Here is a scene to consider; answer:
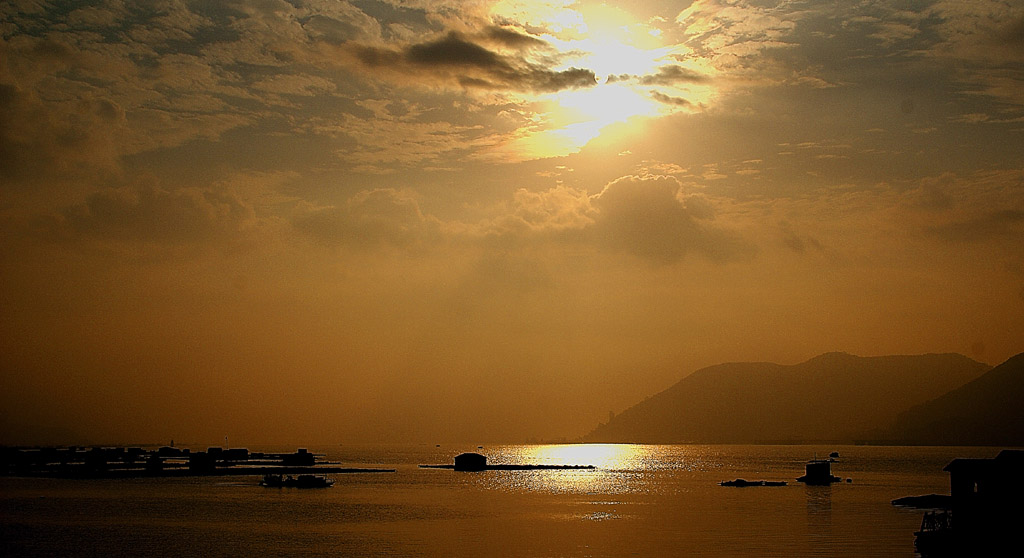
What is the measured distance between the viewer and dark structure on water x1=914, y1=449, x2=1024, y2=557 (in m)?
50.3

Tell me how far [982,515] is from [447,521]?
4604 cm

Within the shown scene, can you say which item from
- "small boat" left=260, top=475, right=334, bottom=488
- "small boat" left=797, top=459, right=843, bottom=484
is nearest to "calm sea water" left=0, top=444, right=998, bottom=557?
"small boat" left=797, top=459, right=843, bottom=484

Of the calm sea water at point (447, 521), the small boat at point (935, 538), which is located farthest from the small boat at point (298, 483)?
the small boat at point (935, 538)

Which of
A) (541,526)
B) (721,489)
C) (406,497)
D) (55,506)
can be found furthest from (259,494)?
(721,489)

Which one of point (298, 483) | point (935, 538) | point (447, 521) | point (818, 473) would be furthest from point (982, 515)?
point (298, 483)

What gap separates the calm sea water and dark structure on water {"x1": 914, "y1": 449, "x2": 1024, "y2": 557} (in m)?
5.74

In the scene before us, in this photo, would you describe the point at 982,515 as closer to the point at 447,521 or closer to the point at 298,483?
the point at 447,521

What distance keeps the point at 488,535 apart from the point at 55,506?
53311 millimetres

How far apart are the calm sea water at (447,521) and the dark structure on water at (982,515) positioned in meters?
5.74

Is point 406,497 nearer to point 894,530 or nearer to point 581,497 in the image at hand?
point 581,497

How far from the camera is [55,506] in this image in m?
96.2

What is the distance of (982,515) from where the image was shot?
170 feet

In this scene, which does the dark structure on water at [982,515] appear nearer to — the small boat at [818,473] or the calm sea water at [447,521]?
the calm sea water at [447,521]

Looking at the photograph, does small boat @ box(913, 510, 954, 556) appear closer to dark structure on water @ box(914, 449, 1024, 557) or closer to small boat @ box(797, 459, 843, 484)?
dark structure on water @ box(914, 449, 1024, 557)
